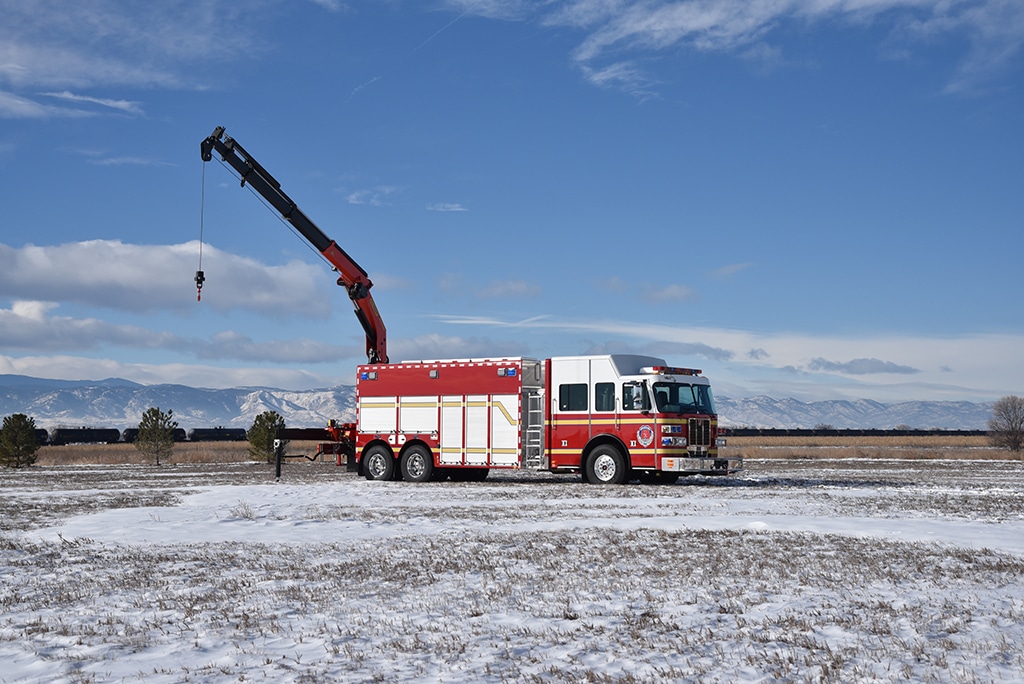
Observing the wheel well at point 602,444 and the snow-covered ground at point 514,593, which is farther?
the wheel well at point 602,444

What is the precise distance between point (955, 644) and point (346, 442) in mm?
24610

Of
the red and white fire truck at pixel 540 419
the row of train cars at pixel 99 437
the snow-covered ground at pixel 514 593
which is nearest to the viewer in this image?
the snow-covered ground at pixel 514 593

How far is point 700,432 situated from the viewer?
25.2 metres

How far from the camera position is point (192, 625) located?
8141mm

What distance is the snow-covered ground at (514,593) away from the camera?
683cm

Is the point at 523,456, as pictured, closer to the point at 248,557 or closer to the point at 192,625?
the point at 248,557

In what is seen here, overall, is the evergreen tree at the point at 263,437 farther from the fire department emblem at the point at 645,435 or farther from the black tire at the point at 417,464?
the fire department emblem at the point at 645,435

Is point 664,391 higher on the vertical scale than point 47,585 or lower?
higher

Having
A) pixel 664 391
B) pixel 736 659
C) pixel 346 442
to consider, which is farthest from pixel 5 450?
pixel 736 659

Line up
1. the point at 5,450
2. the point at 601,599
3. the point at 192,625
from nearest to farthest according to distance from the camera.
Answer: the point at 192,625, the point at 601,599, the point at 5,450

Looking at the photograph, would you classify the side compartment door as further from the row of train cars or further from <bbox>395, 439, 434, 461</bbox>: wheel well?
the row of train cars

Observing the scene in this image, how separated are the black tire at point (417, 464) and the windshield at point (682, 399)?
6.78m

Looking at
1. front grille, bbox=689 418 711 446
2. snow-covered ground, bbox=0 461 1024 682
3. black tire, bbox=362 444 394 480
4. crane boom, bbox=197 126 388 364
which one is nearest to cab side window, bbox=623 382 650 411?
front grille, bbox=689 418 711 446

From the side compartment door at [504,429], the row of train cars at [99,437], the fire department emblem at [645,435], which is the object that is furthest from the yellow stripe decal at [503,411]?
the row of train cars at [99,437]
